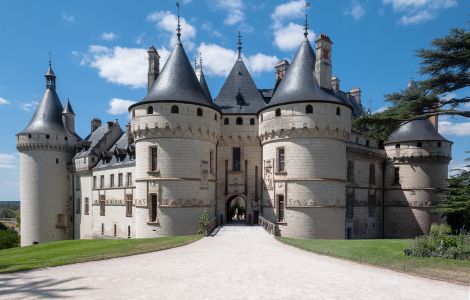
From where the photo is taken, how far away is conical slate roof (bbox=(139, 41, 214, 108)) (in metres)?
30.1

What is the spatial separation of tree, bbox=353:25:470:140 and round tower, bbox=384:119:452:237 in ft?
65.3

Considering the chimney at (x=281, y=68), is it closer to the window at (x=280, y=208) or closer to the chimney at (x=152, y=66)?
the chimney at (x=152, y=66)

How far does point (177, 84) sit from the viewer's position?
3091 centimetres

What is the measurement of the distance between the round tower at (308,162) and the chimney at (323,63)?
3.29 ft

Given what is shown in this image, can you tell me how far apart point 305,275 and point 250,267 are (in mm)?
2179

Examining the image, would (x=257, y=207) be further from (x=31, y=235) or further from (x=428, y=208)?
(x=31, y=235)

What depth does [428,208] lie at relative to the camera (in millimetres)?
39875

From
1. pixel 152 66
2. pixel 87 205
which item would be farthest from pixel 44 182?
pixel 152 66

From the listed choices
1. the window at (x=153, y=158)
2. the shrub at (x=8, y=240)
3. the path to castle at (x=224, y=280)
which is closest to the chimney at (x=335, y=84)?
the window at (x=153, y=158)

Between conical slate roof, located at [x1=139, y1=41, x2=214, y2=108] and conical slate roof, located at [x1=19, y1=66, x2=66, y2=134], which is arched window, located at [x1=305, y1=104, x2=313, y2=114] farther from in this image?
conical slate roof, located at [x1=19, y1=66, x2=66, y2=134]

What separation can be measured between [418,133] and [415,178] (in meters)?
4.89

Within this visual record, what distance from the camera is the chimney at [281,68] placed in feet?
125

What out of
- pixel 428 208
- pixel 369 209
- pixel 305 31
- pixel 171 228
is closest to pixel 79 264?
pixel 171 228

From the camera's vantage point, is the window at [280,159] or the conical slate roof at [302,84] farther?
the window at [280,159]
